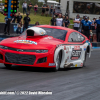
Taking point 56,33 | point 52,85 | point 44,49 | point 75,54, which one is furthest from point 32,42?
point 52,85

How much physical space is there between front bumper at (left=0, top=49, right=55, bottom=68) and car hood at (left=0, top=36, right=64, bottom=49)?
179 mm

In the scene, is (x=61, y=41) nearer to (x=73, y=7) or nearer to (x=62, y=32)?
(x=62, y=32)

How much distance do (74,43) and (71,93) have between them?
3877 millimetres

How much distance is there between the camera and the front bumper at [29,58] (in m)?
8.01

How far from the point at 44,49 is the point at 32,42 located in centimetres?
42

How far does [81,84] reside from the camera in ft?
22.0

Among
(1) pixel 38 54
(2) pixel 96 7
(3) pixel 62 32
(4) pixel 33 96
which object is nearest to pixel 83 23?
(3) pixel 62 32

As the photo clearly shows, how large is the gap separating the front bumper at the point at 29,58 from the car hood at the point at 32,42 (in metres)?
0.18

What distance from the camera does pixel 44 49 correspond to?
8055mm

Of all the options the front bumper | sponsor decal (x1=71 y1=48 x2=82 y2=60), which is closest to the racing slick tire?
the front bumper

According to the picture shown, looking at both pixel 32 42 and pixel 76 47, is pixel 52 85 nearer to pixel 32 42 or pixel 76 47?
pixel 32 42

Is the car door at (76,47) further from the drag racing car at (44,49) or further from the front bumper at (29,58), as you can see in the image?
the front bumper at (29,58)

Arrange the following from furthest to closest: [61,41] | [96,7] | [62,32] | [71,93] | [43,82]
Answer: [96,7] → [62,32] → [61,41] → [43,82] → [71,93]

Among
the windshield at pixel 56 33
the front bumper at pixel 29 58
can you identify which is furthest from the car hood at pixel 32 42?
the windshield at pixel 56 33
